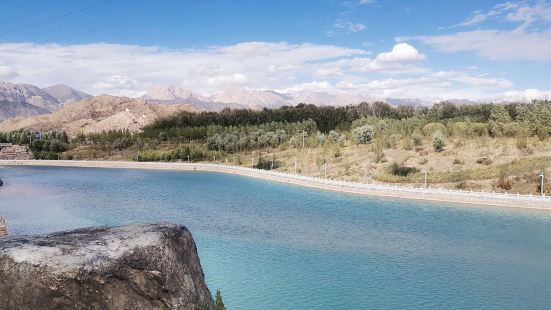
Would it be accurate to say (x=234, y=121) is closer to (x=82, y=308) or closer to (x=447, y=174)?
(x=447, y=174)

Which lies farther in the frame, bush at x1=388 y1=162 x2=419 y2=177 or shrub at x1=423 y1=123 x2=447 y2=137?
shrub at x1=423 y1=123 x2=447 y2=137

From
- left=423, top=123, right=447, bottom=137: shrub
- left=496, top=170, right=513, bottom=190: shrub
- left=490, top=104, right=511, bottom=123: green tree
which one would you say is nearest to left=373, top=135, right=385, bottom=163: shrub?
left=423, top=123, right=447, bottom=137: shrub

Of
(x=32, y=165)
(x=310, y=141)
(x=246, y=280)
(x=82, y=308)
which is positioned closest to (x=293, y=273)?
(x=246, y=280)

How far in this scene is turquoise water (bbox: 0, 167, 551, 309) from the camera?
23.2 m

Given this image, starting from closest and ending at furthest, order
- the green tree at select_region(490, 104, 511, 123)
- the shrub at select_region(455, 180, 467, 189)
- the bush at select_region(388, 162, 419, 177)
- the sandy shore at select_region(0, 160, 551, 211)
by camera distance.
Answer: the sandy shore at select_region(0, 160, 551, 211) < the shrub at select_region(455, 180, 467, 189) < the bush at select_region(388, 162, 419, 177) < the green tree at select_region(490, 104, 511, 123)

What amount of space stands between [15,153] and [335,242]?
120 m

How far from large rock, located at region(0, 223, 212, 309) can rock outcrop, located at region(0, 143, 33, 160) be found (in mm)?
130730

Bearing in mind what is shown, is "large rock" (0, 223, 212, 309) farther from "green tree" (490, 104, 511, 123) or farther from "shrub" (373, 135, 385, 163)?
"green tree" (490, 104, 511, 123)

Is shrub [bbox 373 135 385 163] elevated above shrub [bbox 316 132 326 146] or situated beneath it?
situated beneath

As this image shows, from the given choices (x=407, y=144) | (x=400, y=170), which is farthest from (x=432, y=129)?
(x=400, y=170)

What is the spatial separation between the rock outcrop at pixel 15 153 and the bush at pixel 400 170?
4022 inches

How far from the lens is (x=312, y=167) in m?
79.3

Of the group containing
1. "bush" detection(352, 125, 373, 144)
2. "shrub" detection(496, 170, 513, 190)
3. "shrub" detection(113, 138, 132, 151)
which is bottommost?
"shrub" detection(496, 170, 513, 190)

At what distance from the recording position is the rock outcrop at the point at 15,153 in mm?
127375
